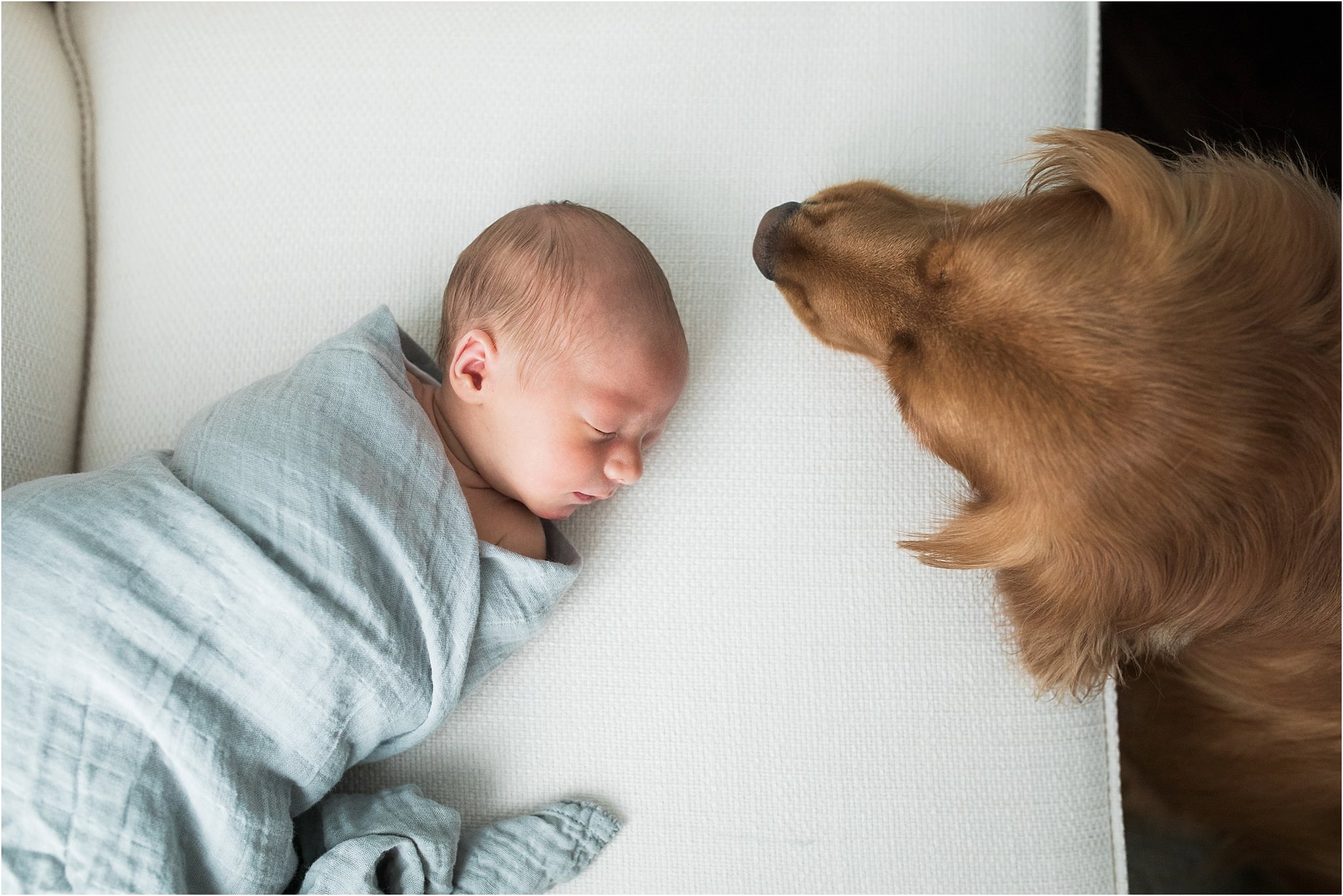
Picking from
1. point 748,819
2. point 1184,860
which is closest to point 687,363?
point 748,819

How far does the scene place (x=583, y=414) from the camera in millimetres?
1171

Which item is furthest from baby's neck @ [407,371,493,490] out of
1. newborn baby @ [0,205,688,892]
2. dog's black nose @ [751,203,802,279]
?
dog's black nose @ [751,203,802,279]

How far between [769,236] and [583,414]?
35 centimetres

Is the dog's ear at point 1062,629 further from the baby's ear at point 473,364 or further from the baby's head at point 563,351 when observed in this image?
the baby's ear at point 473,364

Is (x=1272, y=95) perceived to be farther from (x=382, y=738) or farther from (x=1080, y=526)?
(x=382, y=738)

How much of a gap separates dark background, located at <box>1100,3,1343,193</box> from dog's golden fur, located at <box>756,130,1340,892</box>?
100 cm

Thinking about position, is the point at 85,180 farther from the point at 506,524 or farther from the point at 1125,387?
the point at 1125,387

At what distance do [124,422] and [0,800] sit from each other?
0.56 m

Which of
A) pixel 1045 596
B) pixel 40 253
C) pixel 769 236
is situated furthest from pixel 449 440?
pixel 1045 596

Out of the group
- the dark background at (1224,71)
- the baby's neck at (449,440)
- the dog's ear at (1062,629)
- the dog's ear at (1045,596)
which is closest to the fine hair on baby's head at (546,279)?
the baby's neck at (449,440)

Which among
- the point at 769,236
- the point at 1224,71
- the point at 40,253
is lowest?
the point at 40,253

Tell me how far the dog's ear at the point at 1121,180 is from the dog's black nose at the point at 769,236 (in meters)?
0.31

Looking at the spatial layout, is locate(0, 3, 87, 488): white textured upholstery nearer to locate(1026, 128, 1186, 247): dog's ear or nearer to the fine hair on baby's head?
the fine hair on baby's head

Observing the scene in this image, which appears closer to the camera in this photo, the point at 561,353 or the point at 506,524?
the point at 561,353
